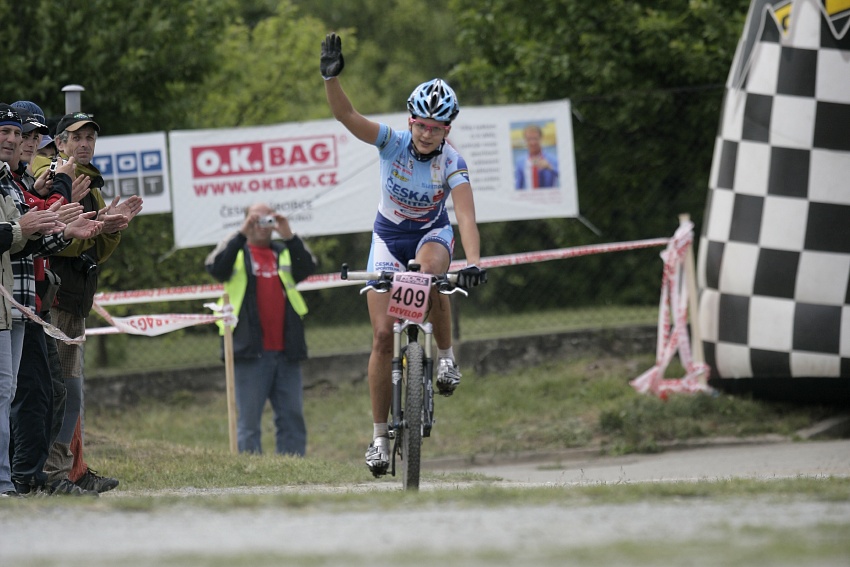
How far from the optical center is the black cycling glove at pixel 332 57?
6887 millimetres

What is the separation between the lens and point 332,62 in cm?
691

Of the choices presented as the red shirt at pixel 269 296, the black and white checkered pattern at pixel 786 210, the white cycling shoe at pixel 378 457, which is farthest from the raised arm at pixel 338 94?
the black and white checkered pattern at pixel 786 210

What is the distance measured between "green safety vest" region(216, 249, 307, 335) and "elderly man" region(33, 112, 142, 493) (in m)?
2.98

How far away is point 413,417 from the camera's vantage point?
272 inches

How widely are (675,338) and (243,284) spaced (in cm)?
416

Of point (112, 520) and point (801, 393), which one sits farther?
point (801, 393)

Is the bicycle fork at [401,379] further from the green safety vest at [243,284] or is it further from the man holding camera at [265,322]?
the green safety vest at [243,284]

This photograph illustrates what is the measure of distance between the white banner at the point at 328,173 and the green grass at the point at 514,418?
5.86ft

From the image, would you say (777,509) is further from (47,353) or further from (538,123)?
(538,123)

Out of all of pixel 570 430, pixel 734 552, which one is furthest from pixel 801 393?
pixel 734 552

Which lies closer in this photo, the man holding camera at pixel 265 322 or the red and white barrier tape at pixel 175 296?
the man holding camera at pixel 265 322

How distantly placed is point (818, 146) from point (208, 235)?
6021 mm

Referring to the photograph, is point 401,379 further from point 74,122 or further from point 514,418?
point 514,418

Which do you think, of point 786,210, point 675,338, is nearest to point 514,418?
point 675,338
